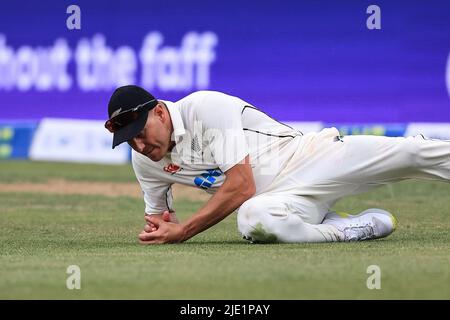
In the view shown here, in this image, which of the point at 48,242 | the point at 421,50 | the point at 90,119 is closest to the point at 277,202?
the point at 48,242

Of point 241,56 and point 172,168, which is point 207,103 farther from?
point 241,56

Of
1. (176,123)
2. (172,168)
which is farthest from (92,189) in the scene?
(176,123)

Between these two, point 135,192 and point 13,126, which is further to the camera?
point 13,126

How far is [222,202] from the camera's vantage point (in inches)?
244

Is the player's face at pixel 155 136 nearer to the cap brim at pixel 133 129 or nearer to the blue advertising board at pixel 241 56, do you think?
the cap brim at pixel 133 129

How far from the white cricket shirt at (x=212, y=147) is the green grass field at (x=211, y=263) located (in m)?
0.43

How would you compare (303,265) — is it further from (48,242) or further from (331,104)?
(331,104)

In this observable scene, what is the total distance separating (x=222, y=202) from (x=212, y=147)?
13.9 inches

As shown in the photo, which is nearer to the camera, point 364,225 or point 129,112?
point 129,112

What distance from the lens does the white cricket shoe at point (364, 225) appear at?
6500 mm

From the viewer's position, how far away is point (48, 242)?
22.6ft

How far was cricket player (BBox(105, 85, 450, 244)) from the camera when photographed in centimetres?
616

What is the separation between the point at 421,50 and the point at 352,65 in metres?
1.15

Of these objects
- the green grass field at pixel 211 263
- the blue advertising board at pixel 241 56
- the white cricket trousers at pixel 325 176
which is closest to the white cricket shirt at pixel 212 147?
the white cricket trousers at pixel 325 176
